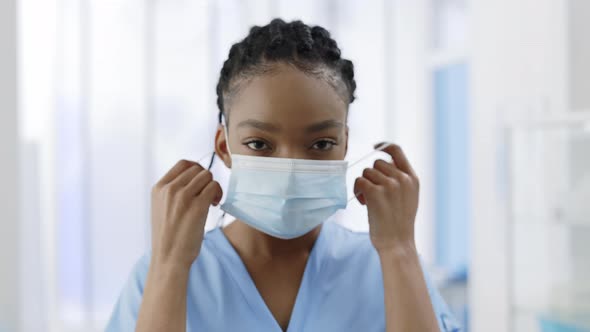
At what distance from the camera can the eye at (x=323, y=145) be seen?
0.95 m

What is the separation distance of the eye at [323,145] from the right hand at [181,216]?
19 centimetres

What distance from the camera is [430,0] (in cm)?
288

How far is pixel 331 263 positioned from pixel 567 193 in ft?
3.84

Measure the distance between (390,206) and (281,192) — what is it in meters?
0.20

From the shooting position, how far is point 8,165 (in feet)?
6.15

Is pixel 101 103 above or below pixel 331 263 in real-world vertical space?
above

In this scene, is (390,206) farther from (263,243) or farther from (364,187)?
(263,243)

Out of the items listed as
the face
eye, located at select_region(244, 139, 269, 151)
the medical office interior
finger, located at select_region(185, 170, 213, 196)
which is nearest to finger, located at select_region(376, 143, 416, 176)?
the face

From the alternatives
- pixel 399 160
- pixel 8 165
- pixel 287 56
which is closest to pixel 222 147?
pixel 287 56

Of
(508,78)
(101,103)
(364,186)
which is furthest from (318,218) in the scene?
(508,78)

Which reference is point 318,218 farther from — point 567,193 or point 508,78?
point 508,78

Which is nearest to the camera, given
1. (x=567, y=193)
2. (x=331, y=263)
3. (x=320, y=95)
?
(x=320, y=95)

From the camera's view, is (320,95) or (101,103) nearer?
(320,95)

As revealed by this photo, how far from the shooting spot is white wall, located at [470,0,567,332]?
2.05 m
